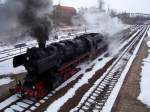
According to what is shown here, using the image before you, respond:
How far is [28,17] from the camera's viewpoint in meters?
15.2

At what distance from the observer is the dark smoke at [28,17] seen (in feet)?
48.7

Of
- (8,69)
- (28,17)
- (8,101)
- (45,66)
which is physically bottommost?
(8,69)

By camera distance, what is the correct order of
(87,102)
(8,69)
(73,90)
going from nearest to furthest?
(87,102) < (73,90) < (8,69)

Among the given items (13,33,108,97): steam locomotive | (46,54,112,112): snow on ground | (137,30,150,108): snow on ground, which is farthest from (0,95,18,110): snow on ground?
(137,30,150,108): snow on ground

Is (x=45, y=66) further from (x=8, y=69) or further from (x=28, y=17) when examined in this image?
(x=8, y=69)

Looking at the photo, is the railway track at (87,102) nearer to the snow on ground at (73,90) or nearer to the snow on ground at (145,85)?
the snow on ground at (73,90)

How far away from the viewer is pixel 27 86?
1538cm

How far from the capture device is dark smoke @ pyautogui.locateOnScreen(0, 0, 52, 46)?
14.8 metres

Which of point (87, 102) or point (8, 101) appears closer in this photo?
point (87, 102)

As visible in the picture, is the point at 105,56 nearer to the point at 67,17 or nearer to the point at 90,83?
the point at 90,83

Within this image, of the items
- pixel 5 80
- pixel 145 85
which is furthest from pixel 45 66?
pixel 145 85

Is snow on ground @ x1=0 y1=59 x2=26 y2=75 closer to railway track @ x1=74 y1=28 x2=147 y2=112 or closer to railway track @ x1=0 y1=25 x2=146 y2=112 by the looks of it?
railway track @ x1=0 y1=25 x2=146 y2=112

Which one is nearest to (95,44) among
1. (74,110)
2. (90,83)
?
(90,83)

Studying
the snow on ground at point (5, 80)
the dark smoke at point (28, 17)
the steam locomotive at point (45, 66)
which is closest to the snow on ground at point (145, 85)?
the steam locomotive at point (45, 66)
